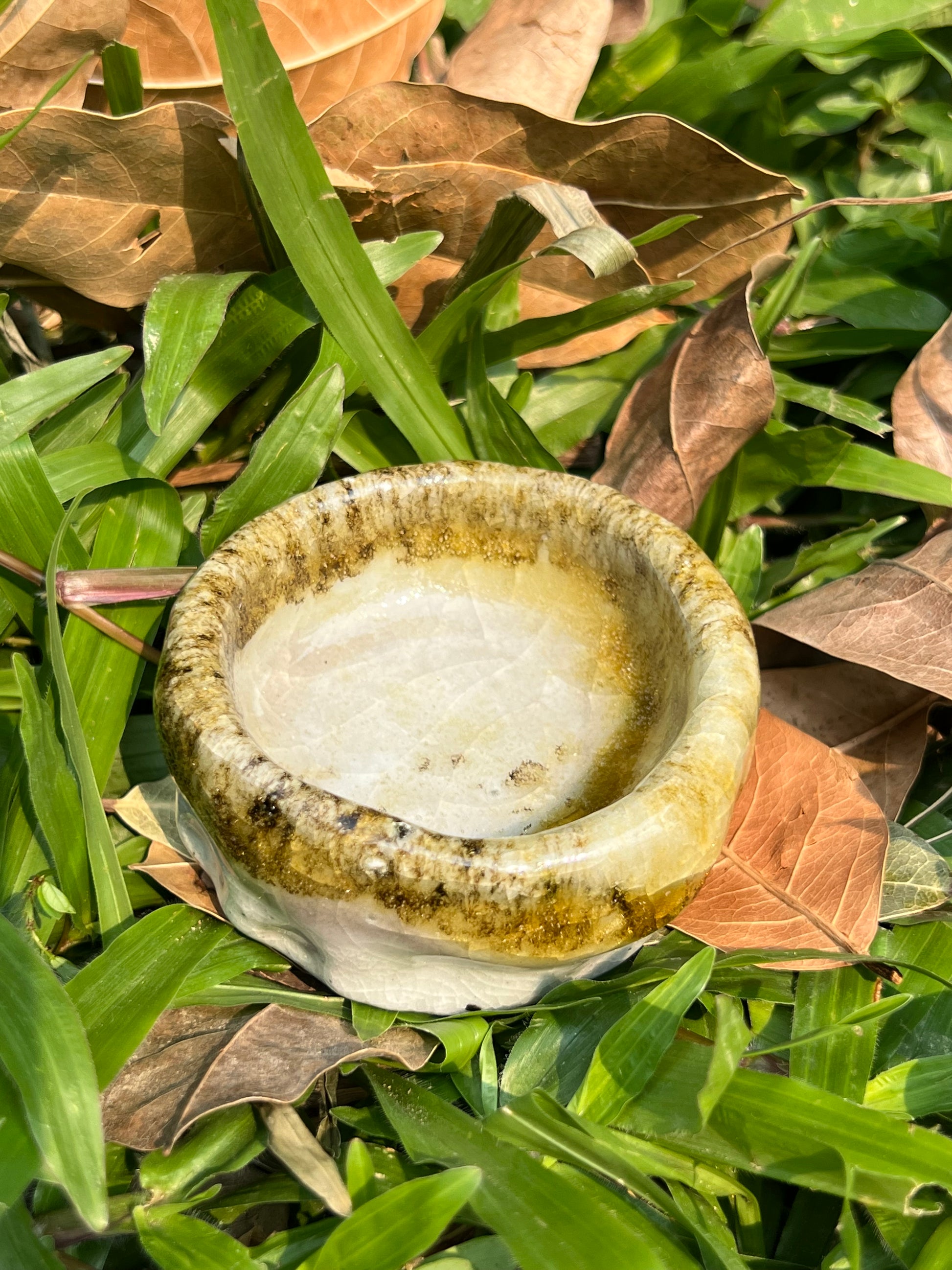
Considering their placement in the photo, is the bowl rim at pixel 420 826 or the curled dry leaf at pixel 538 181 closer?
the bowl rim at pixel 420 826

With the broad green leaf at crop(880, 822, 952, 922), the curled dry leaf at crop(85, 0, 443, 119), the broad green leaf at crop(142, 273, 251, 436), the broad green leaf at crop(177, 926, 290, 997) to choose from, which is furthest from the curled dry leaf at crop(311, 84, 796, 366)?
the broad green leaf at crop(177, 926, 290, 997)

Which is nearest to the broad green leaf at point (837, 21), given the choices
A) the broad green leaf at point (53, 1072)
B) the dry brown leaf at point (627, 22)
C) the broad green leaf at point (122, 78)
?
the dry brown leaf at point (627, 22)

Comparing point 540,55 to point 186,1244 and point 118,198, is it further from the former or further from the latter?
→ point 186,1244

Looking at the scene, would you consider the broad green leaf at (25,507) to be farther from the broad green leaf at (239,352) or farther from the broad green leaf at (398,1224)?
the broad green leaf at (398,1224)

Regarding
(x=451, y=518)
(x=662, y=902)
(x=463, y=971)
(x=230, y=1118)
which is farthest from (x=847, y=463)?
(x=230, y=1118)

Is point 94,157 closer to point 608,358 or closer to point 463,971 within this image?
point 608,358

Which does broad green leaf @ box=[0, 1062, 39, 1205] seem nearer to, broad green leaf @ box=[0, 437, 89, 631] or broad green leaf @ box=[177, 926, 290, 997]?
broad green leaf @ box=[177, 926, 290, 997]
